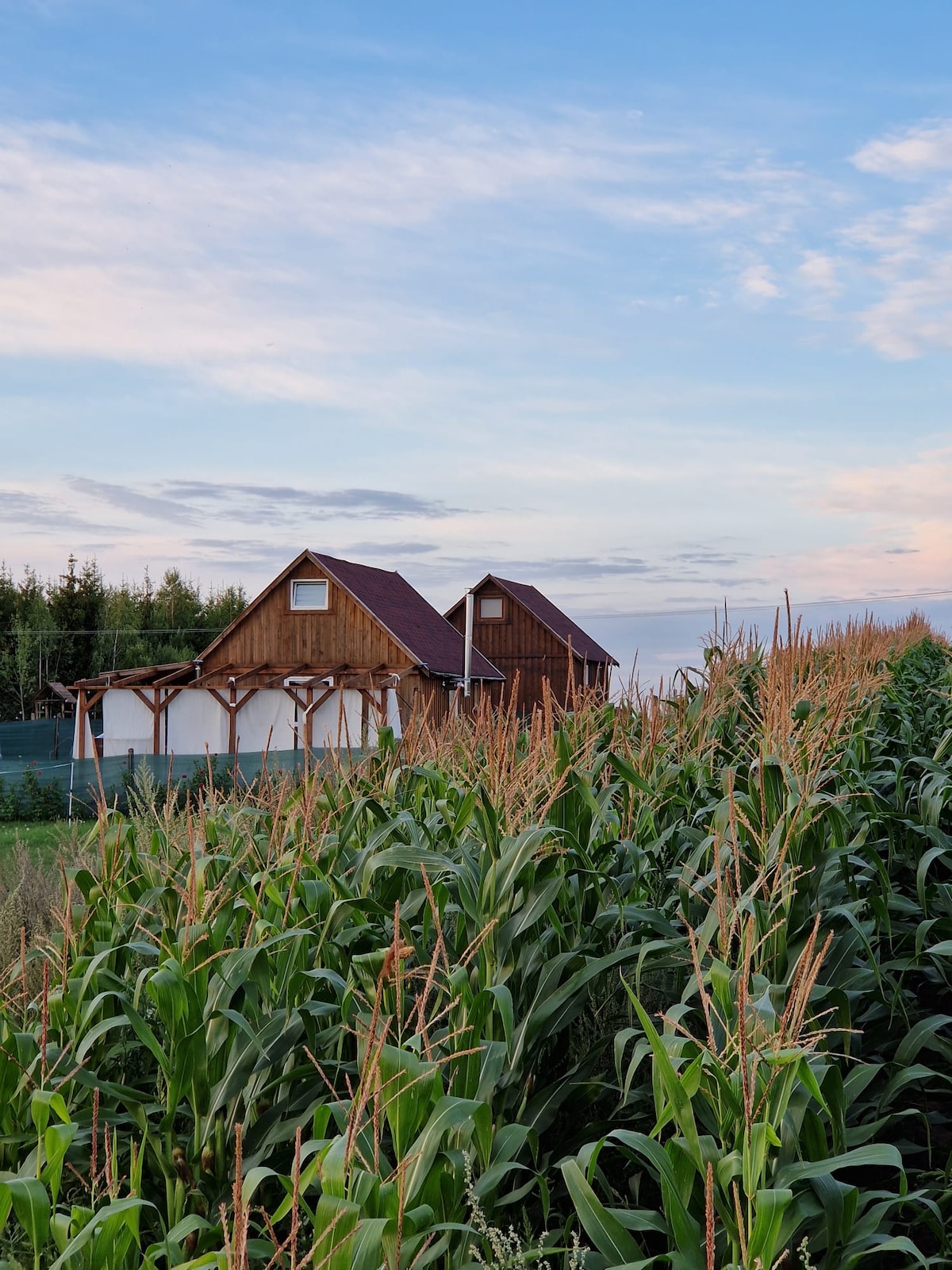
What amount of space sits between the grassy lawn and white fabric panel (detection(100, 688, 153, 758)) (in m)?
7.12

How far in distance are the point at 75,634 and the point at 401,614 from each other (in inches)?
1133

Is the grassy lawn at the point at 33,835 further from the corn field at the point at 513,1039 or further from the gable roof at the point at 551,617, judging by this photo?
the gable roof at the point at 551,617

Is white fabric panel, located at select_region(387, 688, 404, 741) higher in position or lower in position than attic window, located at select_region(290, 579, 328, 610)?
lower

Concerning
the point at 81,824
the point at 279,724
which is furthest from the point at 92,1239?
the point at 279,724

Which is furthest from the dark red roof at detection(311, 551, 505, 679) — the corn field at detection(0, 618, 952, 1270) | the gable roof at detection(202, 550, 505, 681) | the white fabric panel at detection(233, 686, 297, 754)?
the corn field at detection(0, 618, 952, 1270)

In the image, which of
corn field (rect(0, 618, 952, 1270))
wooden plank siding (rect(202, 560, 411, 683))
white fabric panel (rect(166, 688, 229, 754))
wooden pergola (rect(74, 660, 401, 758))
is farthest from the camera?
wooden plank siding (rect(202, 560, 411, 683))

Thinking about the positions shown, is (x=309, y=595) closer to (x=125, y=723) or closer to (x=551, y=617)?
(x=125, y=723)

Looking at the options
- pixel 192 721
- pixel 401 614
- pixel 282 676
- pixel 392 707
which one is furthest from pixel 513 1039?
pixel 401 614

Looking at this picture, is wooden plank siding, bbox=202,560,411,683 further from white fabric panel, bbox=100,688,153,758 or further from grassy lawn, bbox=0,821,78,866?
grassy lawn, bbox=0,821,78,866

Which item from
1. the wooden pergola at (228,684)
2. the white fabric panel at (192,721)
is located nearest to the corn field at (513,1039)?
the wooden pergola at (228,684)

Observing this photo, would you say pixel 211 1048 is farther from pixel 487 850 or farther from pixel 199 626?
pixel 199 626

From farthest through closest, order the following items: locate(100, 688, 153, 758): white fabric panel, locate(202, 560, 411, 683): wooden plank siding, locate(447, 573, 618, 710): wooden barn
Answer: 1. locate(447, 573, 618, 710): wooden barn
2. locate(202, 560, 411, 683): wooden plank siding
3. locate(100, 688, 153, 758): white fabric panel

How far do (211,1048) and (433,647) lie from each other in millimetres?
29703

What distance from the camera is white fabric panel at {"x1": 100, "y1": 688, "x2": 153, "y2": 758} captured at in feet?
98.7
